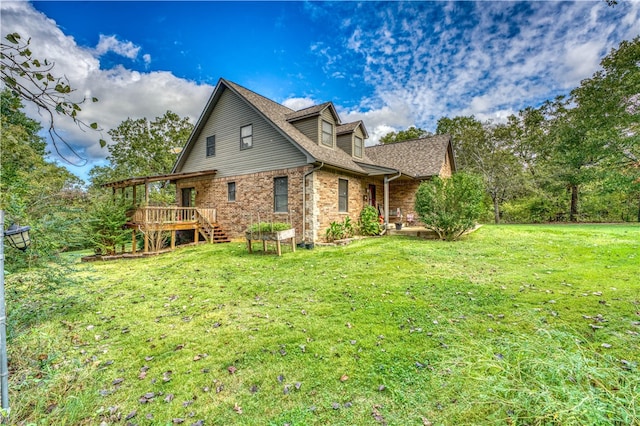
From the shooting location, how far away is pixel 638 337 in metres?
3.10

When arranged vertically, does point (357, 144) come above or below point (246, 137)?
above

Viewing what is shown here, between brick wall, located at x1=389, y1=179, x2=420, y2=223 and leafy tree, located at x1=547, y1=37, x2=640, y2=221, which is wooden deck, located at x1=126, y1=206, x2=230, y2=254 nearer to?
brick wall, located at x1=389, y1=179, x2=420, y2=223

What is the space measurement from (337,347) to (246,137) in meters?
11.5

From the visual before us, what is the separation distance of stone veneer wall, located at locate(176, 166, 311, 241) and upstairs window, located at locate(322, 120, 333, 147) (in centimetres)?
283

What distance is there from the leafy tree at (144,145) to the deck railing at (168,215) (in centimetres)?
1438

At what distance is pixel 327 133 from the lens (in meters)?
13.3

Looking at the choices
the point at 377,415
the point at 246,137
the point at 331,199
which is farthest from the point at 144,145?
the point at 377,415

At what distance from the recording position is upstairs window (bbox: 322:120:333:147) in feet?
43.0

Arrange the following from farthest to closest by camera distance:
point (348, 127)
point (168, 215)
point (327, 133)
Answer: point (348, 127), point (327, 133), point (168, 215)

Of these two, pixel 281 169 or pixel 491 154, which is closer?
pixel 281 169

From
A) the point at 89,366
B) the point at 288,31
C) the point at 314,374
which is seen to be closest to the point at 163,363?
the point at 89,366

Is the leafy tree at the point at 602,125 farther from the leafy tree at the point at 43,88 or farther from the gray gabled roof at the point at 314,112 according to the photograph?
the leafy tree at the point at 43,88

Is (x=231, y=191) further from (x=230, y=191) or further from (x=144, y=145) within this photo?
(x=144, y=145)

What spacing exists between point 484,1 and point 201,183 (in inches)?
557
